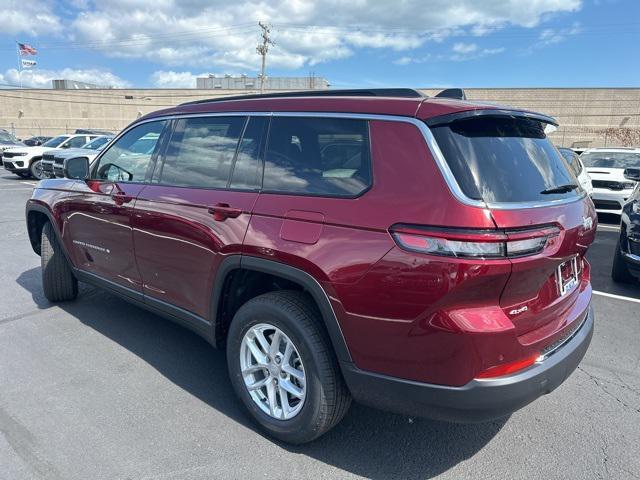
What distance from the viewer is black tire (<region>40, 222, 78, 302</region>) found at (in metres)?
4.57

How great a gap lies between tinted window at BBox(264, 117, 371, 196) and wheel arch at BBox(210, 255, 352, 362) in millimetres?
438

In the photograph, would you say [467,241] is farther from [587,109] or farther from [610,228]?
[587,109]

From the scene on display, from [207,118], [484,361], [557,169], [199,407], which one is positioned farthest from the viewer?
[207,118]

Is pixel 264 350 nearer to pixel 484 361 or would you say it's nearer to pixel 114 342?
pixel 484 361

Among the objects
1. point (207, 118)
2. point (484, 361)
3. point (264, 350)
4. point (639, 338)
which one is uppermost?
point (207, 118)

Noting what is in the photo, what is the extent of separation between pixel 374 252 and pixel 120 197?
2.37m

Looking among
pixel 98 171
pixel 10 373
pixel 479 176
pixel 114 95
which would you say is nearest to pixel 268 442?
pixel 479 176

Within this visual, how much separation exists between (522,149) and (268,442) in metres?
2.16

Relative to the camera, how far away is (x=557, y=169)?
2688 mm

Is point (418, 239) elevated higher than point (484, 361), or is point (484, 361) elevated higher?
point (418, 239)

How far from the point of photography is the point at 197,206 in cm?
299

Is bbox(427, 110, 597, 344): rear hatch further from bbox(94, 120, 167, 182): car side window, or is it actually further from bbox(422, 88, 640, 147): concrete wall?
bbox(422, 88, 640, 147): concrete wall

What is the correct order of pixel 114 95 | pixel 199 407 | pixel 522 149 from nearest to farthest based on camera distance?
pixel 522 149 < pixel 199 407 < pixel 114 95

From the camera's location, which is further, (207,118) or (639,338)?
(639,338)
